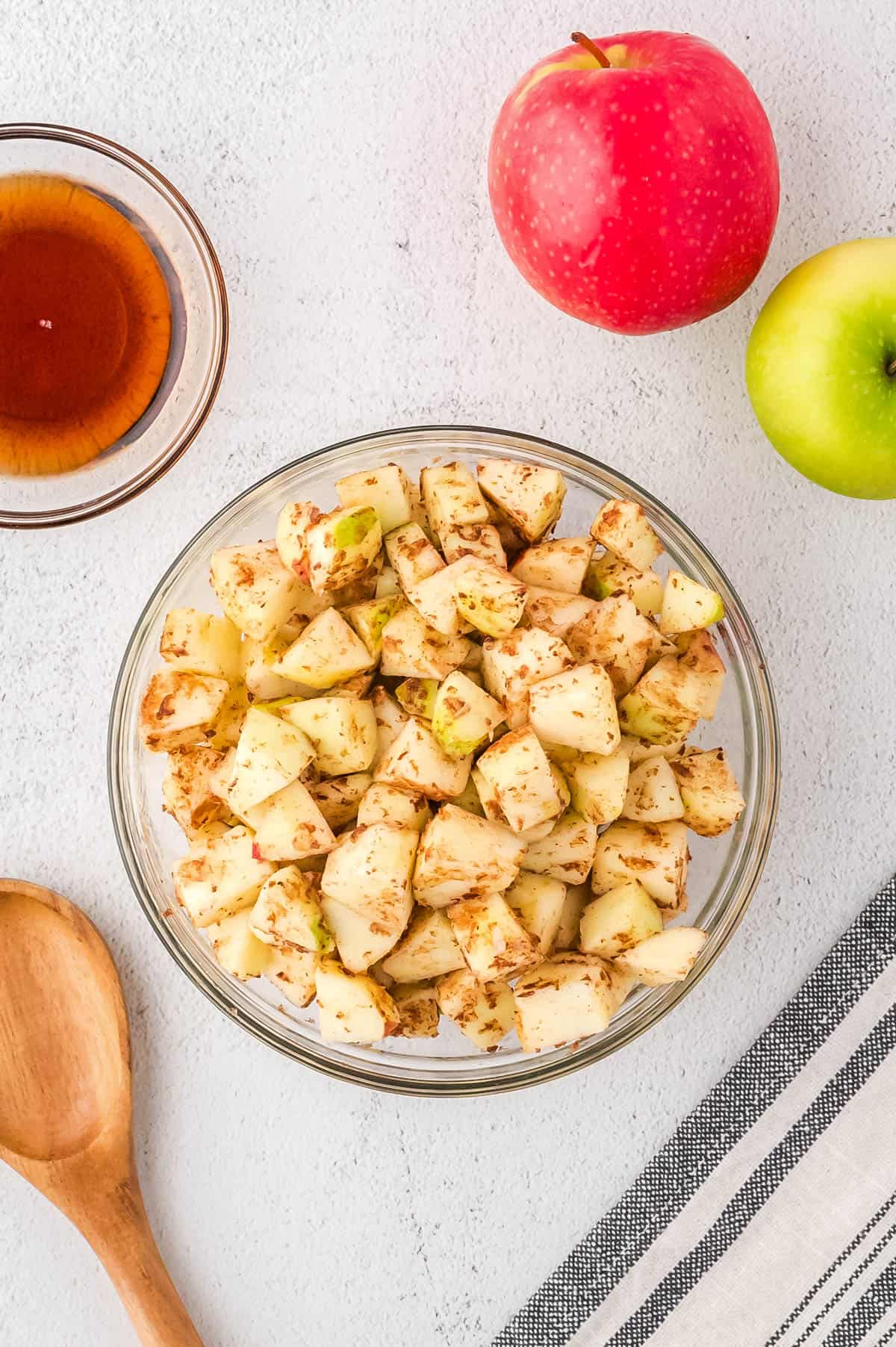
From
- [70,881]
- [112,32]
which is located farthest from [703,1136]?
[112,32]

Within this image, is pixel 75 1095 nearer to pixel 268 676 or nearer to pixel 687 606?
pixel 268 676

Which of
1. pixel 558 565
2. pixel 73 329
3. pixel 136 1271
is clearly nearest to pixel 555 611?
pixel 558 565

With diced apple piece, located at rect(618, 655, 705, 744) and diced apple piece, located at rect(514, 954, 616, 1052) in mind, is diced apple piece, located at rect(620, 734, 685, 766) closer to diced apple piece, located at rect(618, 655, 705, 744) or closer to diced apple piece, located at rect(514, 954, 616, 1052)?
diced apple piece, located at rect(618, 655, 705, 744)

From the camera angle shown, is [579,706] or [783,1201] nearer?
[579,706]

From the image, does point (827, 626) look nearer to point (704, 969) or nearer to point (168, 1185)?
point (704, 969)

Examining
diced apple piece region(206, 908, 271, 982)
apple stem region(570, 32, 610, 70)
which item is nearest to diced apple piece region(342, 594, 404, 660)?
diced apple piece region(206, 908, 271, 982)

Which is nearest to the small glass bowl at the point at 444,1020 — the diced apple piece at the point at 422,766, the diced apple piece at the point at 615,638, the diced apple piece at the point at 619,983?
the diced apple piece at the point at 619,983
